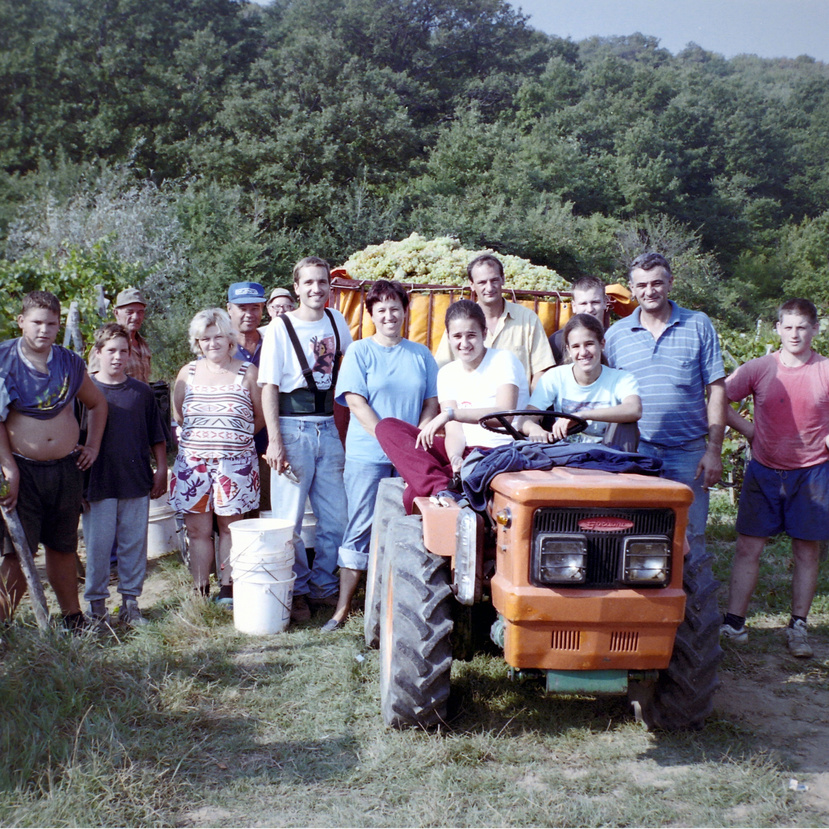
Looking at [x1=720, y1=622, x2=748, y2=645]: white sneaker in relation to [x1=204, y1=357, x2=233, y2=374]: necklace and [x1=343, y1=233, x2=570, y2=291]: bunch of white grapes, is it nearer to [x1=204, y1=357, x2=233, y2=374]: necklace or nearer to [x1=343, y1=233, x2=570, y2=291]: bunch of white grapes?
[x1=204, y1=357, x2=233, y2=374]: necklace

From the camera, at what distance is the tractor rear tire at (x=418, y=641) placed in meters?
3.22

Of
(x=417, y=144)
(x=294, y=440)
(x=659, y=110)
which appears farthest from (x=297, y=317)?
(x=659, y=110)

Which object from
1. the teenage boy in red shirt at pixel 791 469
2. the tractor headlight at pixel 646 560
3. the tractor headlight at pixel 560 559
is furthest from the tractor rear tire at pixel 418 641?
the teenage boy in red shirt at pixel 791 469

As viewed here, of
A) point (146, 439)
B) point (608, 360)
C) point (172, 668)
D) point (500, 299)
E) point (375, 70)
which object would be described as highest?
point (375, 70)

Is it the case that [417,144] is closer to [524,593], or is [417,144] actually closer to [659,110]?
[659,110]

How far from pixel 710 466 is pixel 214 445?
116 inches

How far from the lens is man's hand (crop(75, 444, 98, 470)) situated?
461 cm

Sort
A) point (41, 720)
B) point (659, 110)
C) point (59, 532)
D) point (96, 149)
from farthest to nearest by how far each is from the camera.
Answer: point (659, 110)
point (96, 149)
point (59, 532)
point (41, 720)

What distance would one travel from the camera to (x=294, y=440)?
16.1 ft

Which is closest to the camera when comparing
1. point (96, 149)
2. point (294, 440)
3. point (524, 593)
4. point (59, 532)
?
point (524, 593)

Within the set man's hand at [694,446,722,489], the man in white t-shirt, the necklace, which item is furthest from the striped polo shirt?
the necklace

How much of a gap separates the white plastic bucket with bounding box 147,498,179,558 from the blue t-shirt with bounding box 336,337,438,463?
2.51m

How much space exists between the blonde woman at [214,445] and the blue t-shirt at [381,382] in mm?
786

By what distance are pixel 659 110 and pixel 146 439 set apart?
1772 inches
